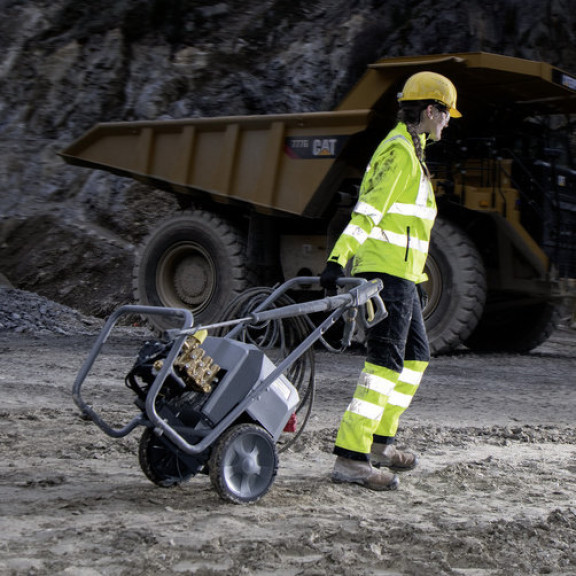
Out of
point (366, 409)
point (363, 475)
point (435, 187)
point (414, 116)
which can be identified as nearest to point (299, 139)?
point (435, 187)

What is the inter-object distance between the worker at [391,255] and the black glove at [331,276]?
0.17 meters

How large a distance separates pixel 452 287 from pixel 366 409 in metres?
4.93

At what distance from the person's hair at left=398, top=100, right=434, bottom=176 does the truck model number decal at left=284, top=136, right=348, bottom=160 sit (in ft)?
15.5

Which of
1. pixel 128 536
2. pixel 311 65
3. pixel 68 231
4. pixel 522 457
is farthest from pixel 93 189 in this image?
pixel 128 536

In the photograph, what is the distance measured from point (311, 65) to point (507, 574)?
13784mm

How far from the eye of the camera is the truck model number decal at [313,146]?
361 inches

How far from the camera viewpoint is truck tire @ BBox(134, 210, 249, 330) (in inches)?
396

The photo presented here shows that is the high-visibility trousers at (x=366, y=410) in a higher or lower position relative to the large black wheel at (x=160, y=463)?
higher

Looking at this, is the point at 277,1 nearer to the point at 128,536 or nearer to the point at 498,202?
the point at 498,202

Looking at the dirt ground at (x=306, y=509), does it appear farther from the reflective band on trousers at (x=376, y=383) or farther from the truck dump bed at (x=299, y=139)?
the truck dump bed at (x=299, y=139)

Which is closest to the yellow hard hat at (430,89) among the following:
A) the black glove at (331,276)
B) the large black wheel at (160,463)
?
the black glove at (331,276)

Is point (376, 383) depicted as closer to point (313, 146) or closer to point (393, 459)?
point (393, 459)

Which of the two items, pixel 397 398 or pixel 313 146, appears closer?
pixel 397 398

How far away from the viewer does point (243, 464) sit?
373cm
